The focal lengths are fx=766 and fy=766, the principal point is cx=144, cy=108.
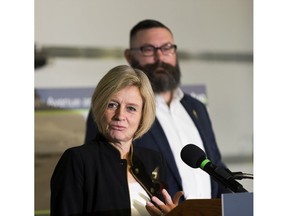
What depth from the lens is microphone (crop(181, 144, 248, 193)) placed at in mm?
4359

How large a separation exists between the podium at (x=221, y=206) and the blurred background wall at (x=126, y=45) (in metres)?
0.93

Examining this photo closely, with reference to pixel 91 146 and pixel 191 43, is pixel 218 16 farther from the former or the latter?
pixel 91 146

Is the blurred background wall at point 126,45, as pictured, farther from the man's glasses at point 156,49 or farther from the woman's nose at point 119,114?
the woman's nose at point 119,114

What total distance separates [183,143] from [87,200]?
2.84ft

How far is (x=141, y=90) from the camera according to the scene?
5.19 metres

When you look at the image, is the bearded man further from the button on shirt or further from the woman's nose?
the woman's nose

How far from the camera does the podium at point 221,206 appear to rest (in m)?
4.37

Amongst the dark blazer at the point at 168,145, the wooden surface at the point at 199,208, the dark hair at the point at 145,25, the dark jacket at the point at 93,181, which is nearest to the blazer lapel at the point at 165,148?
the dark blazer at the point at 168,145

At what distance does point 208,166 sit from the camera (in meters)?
4.52

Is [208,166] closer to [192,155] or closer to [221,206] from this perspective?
[221,206]

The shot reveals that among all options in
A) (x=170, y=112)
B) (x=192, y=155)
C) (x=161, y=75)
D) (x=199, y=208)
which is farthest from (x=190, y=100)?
(x=199, y=208)

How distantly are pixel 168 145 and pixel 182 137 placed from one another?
13cm

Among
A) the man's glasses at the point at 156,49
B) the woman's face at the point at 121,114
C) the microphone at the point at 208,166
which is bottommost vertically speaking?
the microphone at the point at 208,166

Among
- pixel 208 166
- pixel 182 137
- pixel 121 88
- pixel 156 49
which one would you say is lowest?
pixel 208 166
